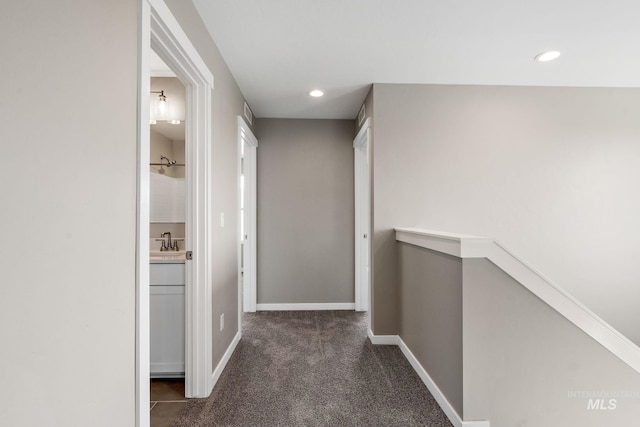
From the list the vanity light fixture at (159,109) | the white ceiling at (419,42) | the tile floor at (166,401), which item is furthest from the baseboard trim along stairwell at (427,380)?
the vanity light fixture at (159,109)

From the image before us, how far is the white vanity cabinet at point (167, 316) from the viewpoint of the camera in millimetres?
2061

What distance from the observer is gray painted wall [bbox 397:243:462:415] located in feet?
5.53

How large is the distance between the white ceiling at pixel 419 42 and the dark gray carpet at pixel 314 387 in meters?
2.41

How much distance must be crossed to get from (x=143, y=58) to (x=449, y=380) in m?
2.21

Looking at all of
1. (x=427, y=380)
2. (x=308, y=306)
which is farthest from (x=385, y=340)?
(x=308, y=306)

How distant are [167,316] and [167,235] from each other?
772mm

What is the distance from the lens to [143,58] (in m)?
1.20

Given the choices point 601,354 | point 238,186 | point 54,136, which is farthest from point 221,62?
point 601,354

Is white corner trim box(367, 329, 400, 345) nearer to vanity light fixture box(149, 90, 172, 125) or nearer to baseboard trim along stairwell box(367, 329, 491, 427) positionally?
baseboard trim along stairwell box(367, 329, 491, 427)

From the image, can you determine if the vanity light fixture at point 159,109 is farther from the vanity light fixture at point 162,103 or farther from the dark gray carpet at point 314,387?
the dark gray carpet at point 314,387

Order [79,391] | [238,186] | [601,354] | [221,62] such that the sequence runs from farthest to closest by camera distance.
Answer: [238,186]
[221,62]
[601,354]
[79,391]

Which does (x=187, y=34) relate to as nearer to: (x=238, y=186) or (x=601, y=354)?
(x=238, y=186)

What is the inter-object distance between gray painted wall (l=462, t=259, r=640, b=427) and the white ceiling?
1.54m

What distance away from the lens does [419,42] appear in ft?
7.22
